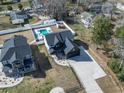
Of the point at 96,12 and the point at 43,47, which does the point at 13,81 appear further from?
the point at 96,12

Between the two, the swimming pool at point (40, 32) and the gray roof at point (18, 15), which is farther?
the gray roof at point (18, 15)

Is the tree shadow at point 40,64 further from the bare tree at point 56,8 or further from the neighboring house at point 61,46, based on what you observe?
the bare tree at point 56,8

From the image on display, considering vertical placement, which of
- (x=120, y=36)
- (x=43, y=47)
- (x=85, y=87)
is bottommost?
(x=85, y=87)

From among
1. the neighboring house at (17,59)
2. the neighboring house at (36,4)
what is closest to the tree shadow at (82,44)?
the neighboring house at (17,59)

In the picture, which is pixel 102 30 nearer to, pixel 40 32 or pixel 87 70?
pixel 87 70

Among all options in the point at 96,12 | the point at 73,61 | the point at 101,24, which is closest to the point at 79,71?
the point at 73,61

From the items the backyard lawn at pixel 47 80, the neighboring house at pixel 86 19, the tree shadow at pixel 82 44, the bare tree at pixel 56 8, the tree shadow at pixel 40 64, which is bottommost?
the backyard lawn at pixel 47 80

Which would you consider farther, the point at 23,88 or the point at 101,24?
the point at 101,24
